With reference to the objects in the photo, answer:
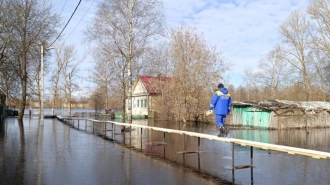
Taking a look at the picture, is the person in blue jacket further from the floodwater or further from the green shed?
the green shed

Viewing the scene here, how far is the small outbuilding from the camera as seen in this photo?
25.0m

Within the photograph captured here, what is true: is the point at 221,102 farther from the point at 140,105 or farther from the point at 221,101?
the point at 140,105

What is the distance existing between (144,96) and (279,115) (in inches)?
952

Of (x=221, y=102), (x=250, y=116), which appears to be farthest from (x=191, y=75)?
(x=221, y=102)

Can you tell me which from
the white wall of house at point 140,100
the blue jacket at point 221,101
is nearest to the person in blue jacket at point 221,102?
the blue jacket at point 221,101

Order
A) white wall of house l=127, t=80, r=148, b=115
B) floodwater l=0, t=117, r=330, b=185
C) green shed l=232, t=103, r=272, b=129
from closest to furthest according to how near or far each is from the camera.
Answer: floodwater l=0, t=117, r=330, b=185 < green shed l=232, t=103, r=272, b=129 < white wall of house l=127, t=80, r=148, b=115

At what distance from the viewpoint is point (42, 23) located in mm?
29812

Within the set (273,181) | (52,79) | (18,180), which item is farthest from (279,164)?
(52,79)

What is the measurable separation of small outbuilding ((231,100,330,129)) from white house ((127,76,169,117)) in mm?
13411

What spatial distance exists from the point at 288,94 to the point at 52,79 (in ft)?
126

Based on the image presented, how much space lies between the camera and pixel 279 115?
25.1 meters

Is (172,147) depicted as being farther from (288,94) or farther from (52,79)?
(52,79)

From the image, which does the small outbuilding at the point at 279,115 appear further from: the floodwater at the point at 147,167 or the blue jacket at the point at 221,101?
the blue jacket at the point at 221,101

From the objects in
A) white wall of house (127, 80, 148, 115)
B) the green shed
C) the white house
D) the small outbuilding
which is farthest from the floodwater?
white wall of house (127, 80, 148, 115)
